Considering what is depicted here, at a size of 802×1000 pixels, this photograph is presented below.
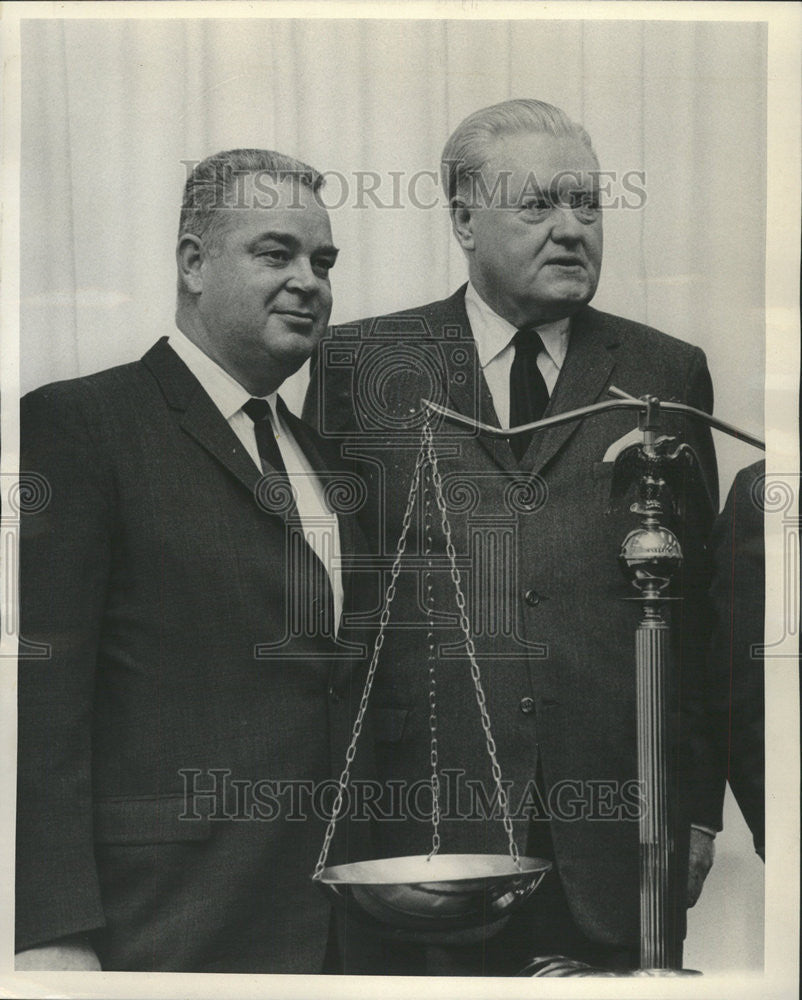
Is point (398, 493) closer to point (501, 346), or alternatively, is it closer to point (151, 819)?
point (501, 346)

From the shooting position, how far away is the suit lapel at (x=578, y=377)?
6.77 ft

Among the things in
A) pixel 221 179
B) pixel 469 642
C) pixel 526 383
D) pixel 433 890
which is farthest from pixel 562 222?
pixel 433 890

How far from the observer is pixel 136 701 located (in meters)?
2.00

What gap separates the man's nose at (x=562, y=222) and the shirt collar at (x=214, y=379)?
0.56 m

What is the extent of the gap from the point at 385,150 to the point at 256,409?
0.48 m

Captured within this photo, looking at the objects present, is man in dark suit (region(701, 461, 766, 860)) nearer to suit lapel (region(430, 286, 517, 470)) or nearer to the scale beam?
the scale beam

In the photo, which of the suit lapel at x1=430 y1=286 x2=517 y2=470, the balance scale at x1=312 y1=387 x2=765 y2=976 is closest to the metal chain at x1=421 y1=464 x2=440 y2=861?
the balance scale at x1=312 y1=387 x2=765 y2=976

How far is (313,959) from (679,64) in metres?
1.57

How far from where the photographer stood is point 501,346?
82.7 inches

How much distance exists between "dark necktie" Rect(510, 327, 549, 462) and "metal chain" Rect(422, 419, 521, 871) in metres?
0.14

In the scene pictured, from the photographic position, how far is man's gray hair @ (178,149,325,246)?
2090 mm

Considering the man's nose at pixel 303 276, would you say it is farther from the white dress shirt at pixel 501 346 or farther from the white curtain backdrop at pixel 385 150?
the white dress shirt at pixel 501 346

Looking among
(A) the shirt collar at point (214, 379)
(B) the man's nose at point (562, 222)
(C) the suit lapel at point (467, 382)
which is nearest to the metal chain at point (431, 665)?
(C) the suit lapel at point (467, 382)

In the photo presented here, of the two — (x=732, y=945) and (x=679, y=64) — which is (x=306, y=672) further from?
(x=679, y=64)
